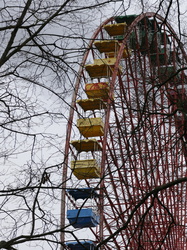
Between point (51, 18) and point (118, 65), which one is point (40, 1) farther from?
point (118, 65)

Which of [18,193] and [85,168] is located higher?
[85,168]

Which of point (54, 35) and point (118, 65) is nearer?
point (54, 35)

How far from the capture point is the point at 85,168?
19703 millimetres

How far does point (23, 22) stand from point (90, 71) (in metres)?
16.9

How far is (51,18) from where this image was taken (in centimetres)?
562

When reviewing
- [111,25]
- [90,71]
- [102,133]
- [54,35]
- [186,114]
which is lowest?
[186,114]

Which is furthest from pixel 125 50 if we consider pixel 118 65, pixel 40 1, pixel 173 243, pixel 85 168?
pixel 40 1

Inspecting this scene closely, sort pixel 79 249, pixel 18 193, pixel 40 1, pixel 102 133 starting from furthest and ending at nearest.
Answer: pixel 102 133 < pixel 79 249 < pixel 40 1 < pixel 18 193

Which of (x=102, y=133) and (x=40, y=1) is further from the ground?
(x=102, y=133)

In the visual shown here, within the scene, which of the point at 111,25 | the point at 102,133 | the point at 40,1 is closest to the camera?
the point at 40,1

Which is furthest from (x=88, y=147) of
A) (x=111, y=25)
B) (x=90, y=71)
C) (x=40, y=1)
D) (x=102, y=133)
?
(x=40, y=1)

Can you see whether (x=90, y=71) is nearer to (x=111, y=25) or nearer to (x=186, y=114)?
(x=111, y=25)

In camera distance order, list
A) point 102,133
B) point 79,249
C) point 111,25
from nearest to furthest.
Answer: point 79,249, point 102,133, point 111,25

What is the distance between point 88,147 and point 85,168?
72.3 inches
